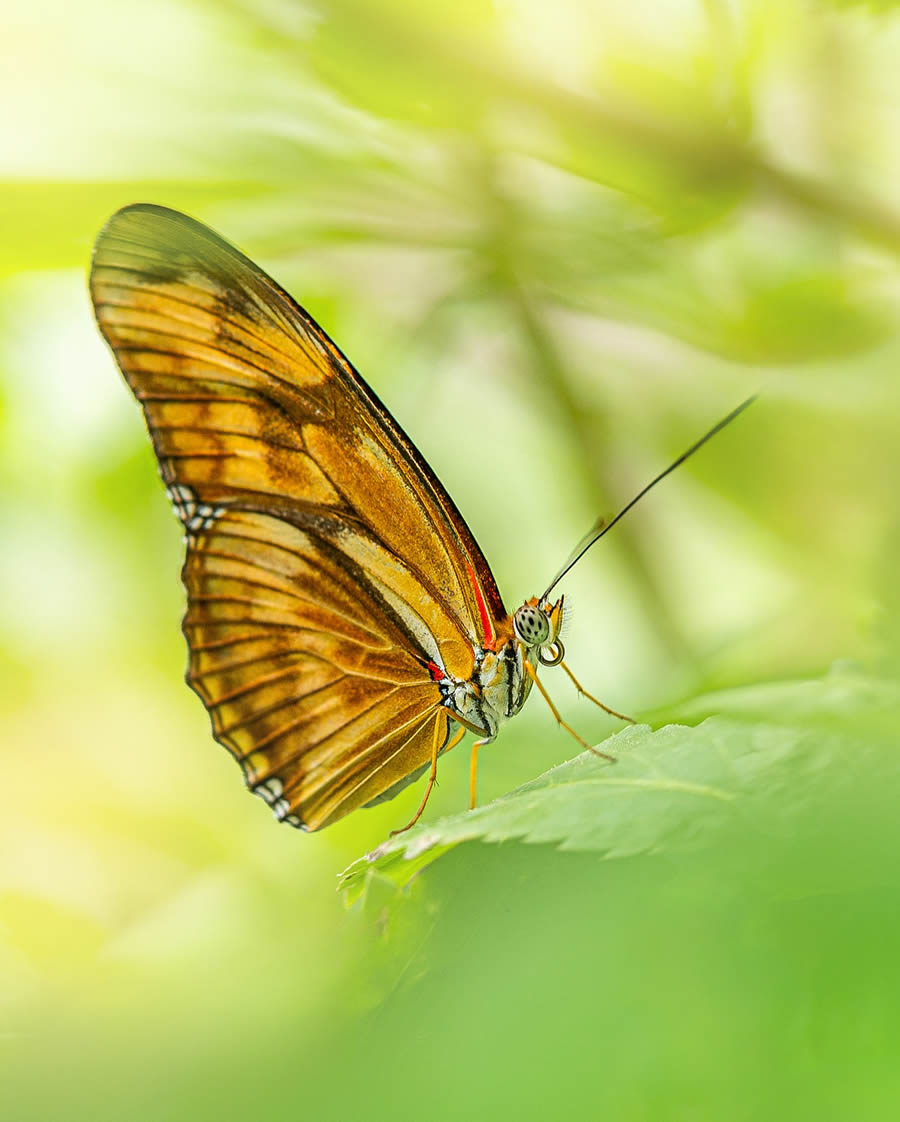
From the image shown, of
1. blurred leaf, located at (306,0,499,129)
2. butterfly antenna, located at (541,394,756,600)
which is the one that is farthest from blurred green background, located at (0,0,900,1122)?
butterfly antenna, located at (541,394,756,600)

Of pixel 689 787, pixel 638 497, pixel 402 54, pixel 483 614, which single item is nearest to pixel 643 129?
pixel 402 54

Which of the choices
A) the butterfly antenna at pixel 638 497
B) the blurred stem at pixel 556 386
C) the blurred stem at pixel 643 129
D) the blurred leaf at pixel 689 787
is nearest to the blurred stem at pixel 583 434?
the blurred stem at pixel 556 386

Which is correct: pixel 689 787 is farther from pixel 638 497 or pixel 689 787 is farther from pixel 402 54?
pixel 402 54

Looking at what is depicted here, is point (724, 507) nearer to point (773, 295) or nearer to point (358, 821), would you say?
point (773, 295)

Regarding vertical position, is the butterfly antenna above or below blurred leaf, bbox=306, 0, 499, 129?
below

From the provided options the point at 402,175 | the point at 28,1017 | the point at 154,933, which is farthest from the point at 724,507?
the point at 28,1017

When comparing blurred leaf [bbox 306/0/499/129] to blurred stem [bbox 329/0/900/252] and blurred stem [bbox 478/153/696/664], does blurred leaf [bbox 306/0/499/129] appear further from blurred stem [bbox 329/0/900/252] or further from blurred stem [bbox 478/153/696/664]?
blurred stem [bbox 478/153/696/664]
